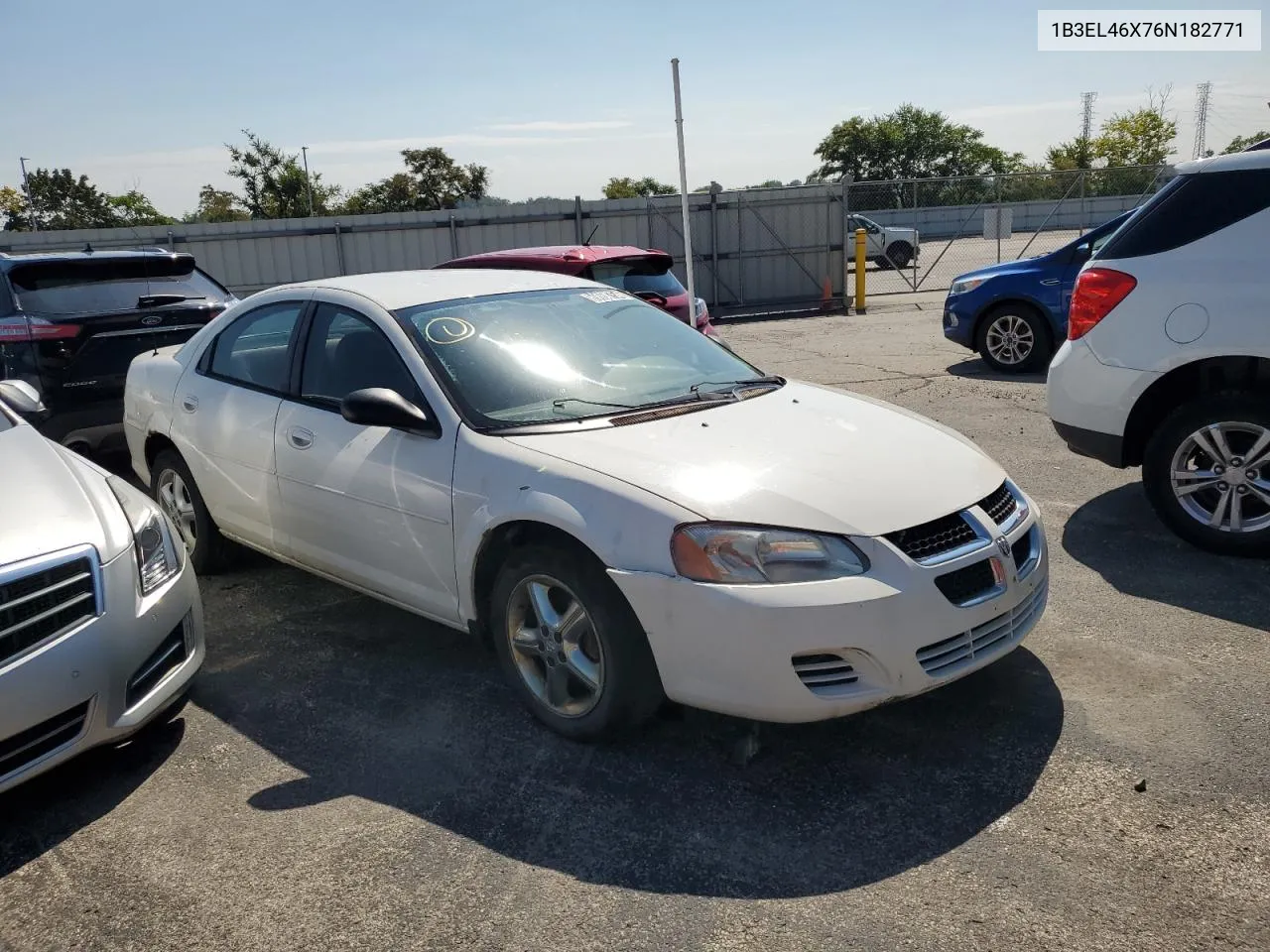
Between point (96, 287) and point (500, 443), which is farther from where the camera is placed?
point (96, 287)

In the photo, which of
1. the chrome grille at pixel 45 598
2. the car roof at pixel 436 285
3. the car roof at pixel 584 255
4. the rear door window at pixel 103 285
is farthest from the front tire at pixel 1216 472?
the rear door window at pixel 103 285

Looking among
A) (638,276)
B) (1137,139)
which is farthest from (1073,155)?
(638,276)

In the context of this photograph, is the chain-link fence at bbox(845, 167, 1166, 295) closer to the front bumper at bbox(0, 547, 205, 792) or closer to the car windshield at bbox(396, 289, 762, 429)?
the car windshield at bbox(396, 289, 762, 429)

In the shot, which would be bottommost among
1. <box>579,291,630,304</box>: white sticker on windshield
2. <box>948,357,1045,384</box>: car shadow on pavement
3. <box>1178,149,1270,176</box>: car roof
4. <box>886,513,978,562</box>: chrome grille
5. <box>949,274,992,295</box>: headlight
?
<box>948,357,1045,384</box>: car shadow on pavement

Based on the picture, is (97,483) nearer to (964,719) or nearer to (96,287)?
(964,719)

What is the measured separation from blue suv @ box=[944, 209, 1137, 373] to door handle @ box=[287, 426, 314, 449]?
7.99 metres

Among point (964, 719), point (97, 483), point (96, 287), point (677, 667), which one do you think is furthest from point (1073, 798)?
point (96, 287)

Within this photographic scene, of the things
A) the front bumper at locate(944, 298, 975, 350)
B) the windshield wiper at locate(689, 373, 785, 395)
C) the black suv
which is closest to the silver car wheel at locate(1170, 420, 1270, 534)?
the windshield wiper at locate(689, 373, 785, 395)

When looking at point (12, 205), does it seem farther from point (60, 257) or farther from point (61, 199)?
point (60, 257)

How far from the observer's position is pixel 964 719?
11.3ft

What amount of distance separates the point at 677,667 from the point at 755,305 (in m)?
16.1

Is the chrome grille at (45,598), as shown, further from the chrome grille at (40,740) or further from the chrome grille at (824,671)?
the chrome grille at (824,671)

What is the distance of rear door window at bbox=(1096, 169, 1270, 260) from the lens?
4742mm

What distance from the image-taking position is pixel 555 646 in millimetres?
3416
